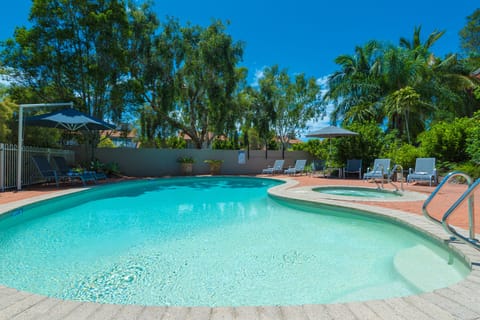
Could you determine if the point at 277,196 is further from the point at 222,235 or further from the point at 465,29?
the point at 465,29

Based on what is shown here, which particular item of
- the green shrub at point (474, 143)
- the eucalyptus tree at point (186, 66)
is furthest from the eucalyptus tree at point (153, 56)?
the green shrub at point (474, 143)

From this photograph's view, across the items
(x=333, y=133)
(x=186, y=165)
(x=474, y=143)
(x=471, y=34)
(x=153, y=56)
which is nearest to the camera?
(x=474, y=143)

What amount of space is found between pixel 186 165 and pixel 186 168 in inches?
7.2

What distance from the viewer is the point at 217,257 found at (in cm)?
355

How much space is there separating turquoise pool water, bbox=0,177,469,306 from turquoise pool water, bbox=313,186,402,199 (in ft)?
9.25

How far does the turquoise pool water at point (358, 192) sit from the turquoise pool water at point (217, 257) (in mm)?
2821

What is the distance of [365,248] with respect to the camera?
153 inches

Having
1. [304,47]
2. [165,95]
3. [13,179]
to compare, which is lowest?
[13,179]

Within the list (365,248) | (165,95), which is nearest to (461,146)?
(365,248)

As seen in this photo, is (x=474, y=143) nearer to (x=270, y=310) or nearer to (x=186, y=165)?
(x=270, y=310)

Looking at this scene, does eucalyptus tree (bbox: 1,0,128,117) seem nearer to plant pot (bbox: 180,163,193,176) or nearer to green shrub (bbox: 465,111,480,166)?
plant pot (bbox: 180,163,193,176)

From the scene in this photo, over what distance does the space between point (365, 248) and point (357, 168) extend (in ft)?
33.1

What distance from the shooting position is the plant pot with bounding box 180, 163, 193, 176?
617 inches

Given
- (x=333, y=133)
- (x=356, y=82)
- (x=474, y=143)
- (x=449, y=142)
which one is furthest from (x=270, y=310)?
(x=356, y=82)
